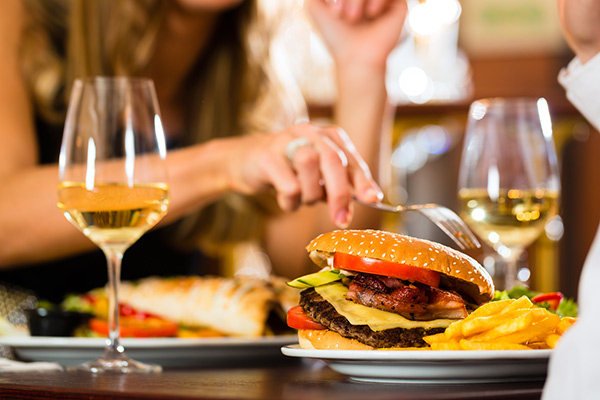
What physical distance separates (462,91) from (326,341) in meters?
4.43

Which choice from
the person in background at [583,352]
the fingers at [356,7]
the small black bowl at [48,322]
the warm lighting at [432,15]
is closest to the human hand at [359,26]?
the fingers at [356,7]

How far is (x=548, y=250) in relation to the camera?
10.6 ft

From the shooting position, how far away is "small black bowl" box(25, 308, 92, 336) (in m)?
1.21

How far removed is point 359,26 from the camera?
1688 mm

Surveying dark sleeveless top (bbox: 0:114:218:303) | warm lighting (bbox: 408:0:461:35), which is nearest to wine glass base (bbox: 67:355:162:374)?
dark sleeveless top (bbox: 0:114:218:303)

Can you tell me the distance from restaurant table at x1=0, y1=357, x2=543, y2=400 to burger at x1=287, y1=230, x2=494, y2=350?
0.05 m

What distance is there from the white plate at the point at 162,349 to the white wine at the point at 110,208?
153 mm

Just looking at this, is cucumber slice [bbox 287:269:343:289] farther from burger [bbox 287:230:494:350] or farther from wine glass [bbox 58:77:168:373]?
wine glass [bbox 58:77:168:373]

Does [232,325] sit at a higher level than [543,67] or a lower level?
lower

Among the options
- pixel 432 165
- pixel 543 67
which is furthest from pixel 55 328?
pixel 543 67

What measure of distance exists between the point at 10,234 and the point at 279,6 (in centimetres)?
129

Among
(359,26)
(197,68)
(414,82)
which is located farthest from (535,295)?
(414,82)

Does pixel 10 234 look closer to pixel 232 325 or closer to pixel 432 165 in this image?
pixel 232 325

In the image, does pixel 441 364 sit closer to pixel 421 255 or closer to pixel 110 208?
pixel 421 255
